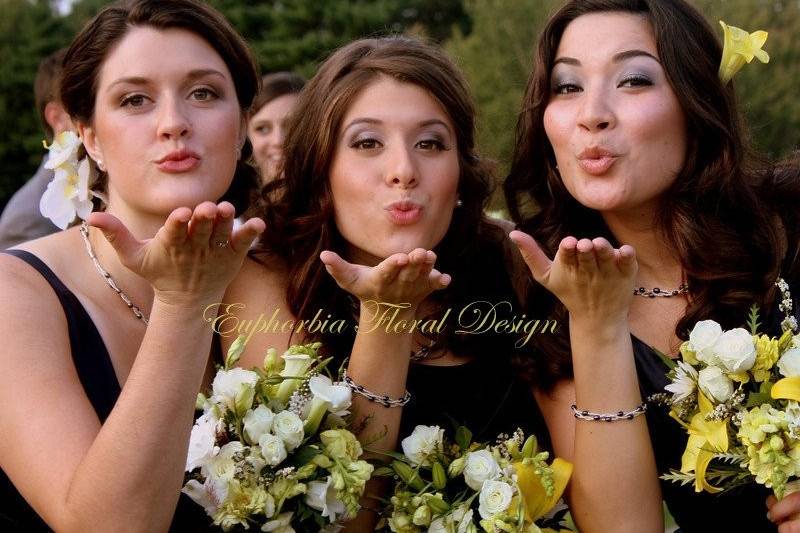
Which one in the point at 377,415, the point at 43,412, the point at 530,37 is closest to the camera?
the point at 43,412

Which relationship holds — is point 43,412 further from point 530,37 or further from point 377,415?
point 530,37

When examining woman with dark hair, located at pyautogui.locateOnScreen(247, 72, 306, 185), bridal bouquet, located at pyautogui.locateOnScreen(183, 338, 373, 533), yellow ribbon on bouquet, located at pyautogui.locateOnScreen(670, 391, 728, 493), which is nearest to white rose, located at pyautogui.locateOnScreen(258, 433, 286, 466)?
bridal bouquet, located at pyautogui.locateOnScreen(183, 338, 373, 533)

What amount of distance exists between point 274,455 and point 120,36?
5.56 ft

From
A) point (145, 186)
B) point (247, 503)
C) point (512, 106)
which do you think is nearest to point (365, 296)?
point (247, 503)

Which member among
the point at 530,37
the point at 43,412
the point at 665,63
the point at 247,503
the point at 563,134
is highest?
the point at 530,37

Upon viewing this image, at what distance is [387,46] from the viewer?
12.8ft

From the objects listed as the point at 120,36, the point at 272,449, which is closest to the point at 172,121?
the point at 120,36

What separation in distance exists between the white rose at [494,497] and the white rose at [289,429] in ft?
2.01

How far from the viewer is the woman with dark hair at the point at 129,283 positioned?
2.61 m

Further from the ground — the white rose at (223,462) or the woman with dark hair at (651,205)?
the woman with dark hair at (651,205)

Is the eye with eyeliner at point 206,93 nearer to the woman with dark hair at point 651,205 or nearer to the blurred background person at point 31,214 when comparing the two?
the woman with dark hair at point 651,205

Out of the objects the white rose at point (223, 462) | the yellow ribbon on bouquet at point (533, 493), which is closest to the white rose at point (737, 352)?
the yellow ribbon on bouquet at point (533, 493)

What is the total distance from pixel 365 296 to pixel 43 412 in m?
1.02

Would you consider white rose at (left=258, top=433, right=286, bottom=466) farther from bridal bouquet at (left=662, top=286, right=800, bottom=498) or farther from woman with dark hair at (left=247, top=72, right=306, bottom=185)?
woman with dark hair at (left=247, top=72, right=306, bottom=185)
